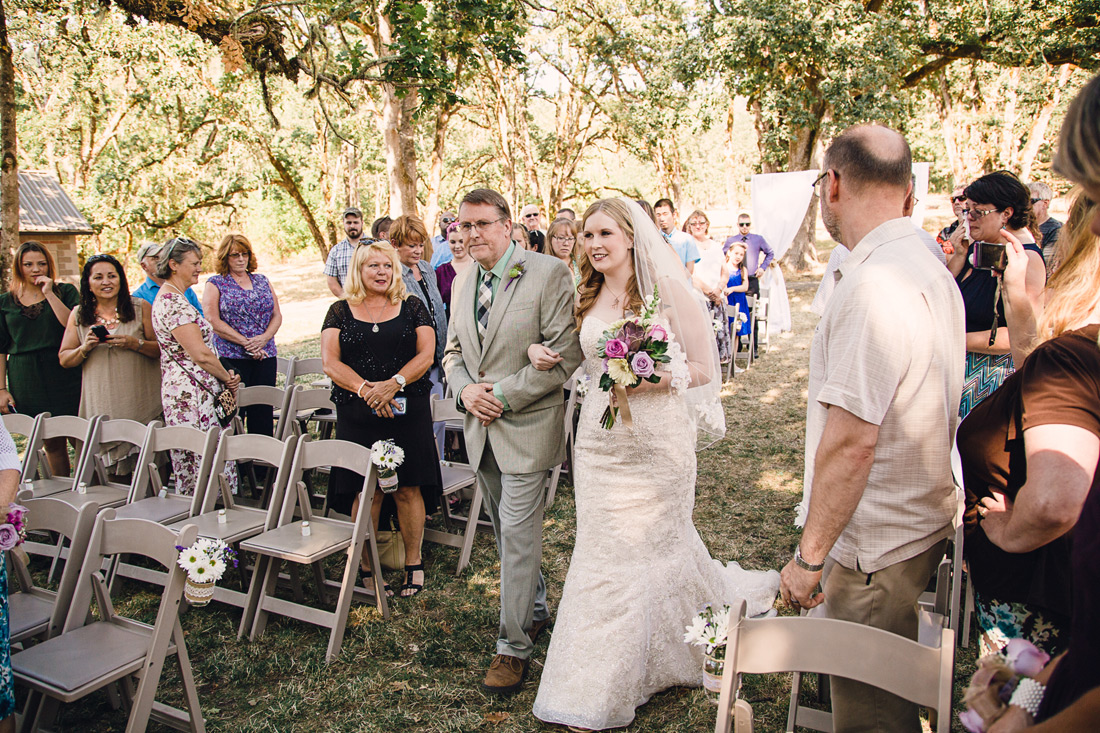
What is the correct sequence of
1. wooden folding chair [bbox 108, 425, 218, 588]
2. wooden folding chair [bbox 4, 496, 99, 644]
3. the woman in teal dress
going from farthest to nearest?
the woman in teal dress → wooden folding chair [bbox 108, 425, 218, 588] → wooden folding chair [bbox 4, 496, 99, 644]

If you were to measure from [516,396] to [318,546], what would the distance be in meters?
1.47

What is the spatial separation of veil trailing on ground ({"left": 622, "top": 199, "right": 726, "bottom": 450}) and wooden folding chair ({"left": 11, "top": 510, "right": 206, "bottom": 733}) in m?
2.27

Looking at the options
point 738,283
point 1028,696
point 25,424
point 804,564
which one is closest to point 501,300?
point 804,564

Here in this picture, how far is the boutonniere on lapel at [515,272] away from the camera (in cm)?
346

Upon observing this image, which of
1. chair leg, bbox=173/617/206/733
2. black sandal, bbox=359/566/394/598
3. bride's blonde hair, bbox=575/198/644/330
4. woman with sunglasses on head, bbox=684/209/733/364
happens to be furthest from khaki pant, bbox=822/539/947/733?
woman with sunglasses on head, bbox=684/209/733/364

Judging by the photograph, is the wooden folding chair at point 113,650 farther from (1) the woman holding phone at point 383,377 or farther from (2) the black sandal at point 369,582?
(1) the woman holding phone at point 383,377

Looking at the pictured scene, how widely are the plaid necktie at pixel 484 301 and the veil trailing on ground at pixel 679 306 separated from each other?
0.81 metres

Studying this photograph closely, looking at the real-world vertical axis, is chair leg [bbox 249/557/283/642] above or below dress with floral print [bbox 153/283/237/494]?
below

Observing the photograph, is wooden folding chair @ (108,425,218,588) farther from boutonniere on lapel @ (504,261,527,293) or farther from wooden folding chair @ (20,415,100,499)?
boutonniere on lapel @ (504,261,527,293)

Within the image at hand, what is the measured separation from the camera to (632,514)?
320 centimetres

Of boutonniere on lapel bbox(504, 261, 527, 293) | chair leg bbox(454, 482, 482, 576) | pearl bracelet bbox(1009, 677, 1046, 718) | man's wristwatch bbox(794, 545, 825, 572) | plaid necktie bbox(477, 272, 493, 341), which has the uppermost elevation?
boutonniere on lapel bbox(504, 261, 527, 293)

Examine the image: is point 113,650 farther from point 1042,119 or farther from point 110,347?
point 1042,119

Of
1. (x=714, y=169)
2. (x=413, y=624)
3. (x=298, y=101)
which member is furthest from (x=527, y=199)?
(x=714, y=169)

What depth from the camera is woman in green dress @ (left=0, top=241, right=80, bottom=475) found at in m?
5.71
